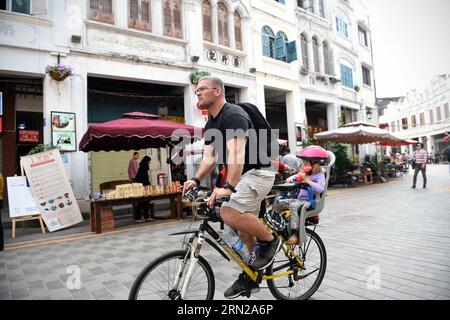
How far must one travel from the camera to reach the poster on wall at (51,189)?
7.15 meters

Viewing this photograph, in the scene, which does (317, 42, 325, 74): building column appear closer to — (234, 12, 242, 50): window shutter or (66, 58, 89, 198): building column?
(234, 12, 242, 50): window shutter

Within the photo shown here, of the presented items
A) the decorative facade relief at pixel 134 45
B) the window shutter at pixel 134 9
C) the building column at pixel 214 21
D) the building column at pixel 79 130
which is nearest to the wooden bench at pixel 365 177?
the building column at pixel 214 21

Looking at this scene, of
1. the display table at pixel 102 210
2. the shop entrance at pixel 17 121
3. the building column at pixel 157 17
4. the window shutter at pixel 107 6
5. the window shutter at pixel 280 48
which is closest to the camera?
the display table at pixel 102 210

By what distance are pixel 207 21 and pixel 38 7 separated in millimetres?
6521

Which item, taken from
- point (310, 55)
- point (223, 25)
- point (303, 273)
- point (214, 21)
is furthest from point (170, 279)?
→ point (310, 55)

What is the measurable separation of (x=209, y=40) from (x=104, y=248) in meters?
10.3

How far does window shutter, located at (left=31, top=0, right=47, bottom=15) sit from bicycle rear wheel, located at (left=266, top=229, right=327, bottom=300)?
33.2 feet

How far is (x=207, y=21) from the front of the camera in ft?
41.5

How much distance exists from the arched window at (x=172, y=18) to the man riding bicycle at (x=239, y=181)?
32.9 feet

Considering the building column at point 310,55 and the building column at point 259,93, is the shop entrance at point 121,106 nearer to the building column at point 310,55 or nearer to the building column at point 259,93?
the building column at point 259,93

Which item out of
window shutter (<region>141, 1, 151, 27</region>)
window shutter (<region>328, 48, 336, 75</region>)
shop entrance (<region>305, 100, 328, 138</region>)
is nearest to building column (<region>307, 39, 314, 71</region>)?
window shutter (<region>328, 48, 336, 75</region>)

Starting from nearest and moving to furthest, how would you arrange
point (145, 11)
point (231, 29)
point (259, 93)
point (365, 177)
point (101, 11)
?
point (101, 11), point (145, 11), point (231, 29), point (259, 93), point (365, 177)

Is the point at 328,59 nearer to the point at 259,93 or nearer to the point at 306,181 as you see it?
the point at 259,93

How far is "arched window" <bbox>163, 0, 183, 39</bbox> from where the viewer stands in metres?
11.4
